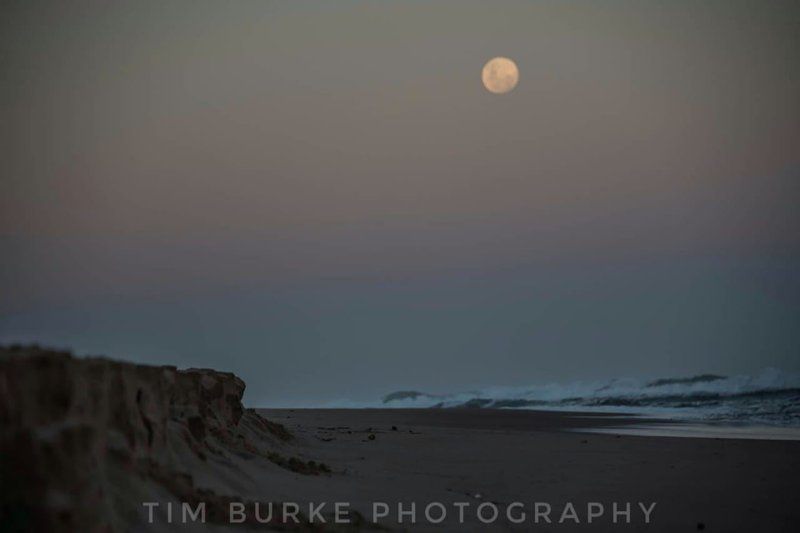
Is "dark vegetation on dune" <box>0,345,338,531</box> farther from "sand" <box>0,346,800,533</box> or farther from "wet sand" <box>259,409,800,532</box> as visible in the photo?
"wet sand" <box>259,409,800,532</box>

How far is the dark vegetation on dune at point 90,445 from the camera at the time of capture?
386cm

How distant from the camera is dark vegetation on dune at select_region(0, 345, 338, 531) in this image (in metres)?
3.86

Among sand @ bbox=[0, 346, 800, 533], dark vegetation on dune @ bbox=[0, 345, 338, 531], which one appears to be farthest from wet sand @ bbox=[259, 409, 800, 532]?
dark vegetation on dune @ bbox=[0, 345, 338, 531]

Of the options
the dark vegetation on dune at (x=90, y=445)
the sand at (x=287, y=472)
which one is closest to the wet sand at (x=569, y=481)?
the sand at (x=287, y=472)

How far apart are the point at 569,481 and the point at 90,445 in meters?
7.87

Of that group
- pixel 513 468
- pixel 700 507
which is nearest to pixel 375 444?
pixel 513 468

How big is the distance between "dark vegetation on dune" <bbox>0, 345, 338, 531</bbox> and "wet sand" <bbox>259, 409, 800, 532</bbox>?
117 centimetres

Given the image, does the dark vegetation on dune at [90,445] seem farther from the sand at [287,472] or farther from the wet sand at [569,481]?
A: the wet sand at [569,481]

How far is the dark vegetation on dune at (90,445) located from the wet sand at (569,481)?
45.9 inches

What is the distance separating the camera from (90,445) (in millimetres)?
4371

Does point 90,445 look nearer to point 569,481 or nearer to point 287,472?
point 287,472

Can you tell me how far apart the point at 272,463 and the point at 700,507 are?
477 cm

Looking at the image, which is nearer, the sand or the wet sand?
the sand

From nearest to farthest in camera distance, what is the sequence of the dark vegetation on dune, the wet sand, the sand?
the dark vegetation on dune, the sand, the wet sand
